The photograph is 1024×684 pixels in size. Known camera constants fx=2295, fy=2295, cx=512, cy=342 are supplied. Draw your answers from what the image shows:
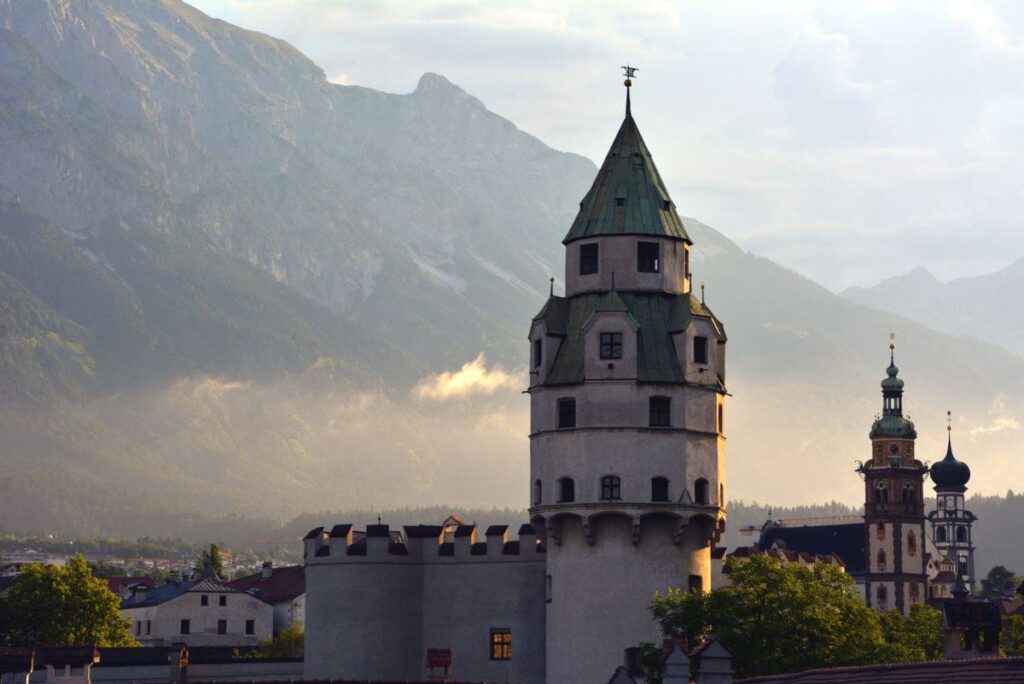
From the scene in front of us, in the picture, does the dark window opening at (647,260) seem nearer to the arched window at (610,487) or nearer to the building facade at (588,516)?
the building facade at (588,516)

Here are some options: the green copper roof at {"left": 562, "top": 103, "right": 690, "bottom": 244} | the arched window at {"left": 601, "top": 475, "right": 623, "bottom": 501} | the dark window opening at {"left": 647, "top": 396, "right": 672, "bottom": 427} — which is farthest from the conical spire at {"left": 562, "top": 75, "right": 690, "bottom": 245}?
the arched window at {"left": 601, "top": 475, "right": 623, "bottom": 501}

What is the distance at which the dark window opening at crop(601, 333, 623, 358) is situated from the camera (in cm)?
11262

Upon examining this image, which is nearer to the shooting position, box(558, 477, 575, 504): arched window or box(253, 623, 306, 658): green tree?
box(558, 477, 575, 504): arched window

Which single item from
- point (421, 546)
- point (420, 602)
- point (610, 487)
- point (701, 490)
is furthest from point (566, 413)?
point (420, 602)

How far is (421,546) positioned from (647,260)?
19.9 m

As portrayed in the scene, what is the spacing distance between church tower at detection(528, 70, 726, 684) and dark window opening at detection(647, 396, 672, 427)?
49 mm

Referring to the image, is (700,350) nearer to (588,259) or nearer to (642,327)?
(642,327)

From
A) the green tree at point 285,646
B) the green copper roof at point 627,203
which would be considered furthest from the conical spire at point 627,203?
the green tree at point 285,646

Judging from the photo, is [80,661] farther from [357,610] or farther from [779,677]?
[779,677]

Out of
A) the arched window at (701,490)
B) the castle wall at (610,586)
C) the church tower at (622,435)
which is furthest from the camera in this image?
the arched window at (701,490)

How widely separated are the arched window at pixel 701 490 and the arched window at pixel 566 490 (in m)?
5.98

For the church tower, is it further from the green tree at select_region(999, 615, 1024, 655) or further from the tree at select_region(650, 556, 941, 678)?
the green tree at select_region(999, 615, 1024, 655)

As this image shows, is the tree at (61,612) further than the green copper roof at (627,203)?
Yes

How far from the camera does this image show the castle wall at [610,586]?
110m
